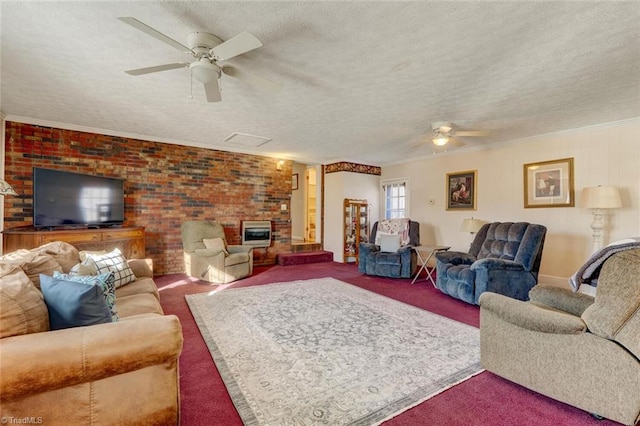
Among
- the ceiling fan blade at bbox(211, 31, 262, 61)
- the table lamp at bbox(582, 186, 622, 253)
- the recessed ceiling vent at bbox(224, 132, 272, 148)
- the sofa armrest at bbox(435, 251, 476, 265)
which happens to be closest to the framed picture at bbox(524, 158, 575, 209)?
the table lamp at bbox(582, 186, 622, 253)

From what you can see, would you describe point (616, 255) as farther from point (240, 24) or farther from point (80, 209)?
point (80, 209)

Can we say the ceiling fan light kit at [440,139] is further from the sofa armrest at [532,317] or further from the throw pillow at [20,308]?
the throw pillow at [20,308]

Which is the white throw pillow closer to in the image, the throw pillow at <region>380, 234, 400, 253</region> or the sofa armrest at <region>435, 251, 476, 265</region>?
the throw pillow at <region>380, 234, 400, 253</region>

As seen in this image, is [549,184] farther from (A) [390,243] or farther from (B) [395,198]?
(B) [395,198]

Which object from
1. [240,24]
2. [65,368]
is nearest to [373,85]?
[240,24]

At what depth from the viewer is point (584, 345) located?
1.59 m

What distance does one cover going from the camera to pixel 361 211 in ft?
23.1

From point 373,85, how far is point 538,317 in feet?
7.64

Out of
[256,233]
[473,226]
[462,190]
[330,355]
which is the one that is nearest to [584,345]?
[330,355]

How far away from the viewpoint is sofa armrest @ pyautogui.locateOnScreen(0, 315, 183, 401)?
1115 millimetres

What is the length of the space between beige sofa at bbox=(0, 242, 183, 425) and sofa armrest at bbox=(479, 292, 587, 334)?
196 cm

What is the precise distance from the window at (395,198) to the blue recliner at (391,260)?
4.87 feet

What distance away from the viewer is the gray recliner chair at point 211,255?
4562mm

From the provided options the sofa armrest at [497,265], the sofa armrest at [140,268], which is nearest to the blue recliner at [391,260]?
the sofa armrest at [497,265]
